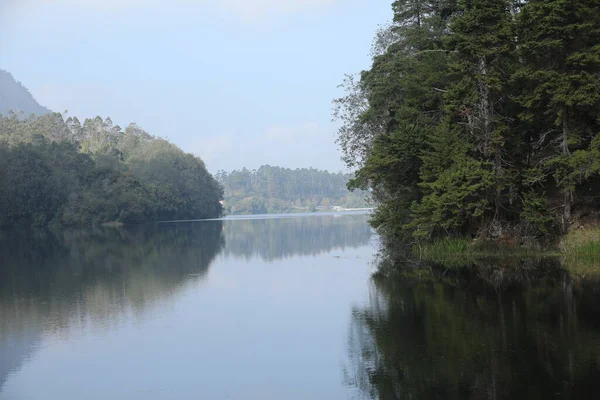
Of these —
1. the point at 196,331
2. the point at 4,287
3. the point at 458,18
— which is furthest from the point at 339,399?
the point at 458,18

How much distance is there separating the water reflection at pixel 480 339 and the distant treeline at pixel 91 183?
73.2 metres

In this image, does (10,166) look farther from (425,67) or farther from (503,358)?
(503,358)

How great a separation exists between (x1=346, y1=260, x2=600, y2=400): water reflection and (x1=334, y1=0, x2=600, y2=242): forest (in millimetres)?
4800

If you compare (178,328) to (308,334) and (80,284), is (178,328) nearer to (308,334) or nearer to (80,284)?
(308,334)

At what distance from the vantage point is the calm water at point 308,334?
11633 millimetres

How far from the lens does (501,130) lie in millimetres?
27219

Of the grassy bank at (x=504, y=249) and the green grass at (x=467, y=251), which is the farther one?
the green grass at (x=467, y=251)

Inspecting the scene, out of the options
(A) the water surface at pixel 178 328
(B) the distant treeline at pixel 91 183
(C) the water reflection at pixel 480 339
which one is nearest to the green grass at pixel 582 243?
(C) the water reflection at pixel 480 339

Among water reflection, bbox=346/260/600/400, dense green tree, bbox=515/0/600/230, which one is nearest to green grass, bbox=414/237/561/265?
dense green tree, bbox=515/0/600/230

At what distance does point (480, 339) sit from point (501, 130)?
48.1ft

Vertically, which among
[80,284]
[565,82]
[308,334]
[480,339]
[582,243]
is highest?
[565,82]

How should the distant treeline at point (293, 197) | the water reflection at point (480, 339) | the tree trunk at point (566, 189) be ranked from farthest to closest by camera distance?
the distant treeline at point (293, 197) → the tree trunk at point (566, 189) → the water reflection at point (480, 339)

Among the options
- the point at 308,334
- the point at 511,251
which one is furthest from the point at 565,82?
the point at 308,334

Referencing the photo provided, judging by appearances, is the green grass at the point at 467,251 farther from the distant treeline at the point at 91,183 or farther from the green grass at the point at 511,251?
the distant treeline at the point at 91,183
